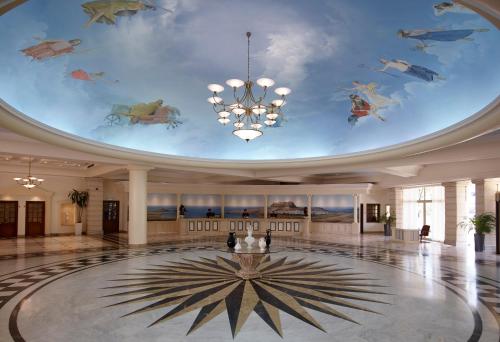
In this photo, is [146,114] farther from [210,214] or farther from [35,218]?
[35,218]

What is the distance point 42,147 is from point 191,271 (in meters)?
6.83

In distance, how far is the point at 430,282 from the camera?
8562mm

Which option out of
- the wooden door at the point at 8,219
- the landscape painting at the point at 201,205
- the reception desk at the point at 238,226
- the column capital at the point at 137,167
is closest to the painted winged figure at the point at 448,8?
the column capital at the point at 137,167

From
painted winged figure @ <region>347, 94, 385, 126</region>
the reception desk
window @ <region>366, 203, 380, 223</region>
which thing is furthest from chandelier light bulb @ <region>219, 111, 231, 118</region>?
window @ <region>366, 203, 380, 223</region>

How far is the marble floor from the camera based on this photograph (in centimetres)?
526

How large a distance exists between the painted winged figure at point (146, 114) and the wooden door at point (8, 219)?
1091 cm

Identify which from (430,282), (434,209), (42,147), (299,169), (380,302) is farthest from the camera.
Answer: (434,209)

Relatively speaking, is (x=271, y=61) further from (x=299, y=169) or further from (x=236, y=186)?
(x=236, y=186)

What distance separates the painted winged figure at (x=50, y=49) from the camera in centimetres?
798

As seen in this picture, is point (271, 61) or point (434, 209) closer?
point (271, 61)

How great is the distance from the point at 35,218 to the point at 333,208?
1734 centimetres

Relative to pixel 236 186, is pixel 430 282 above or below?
below

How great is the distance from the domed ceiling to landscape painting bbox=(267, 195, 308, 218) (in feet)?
30.8

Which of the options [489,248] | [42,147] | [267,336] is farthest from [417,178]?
[42,147]
